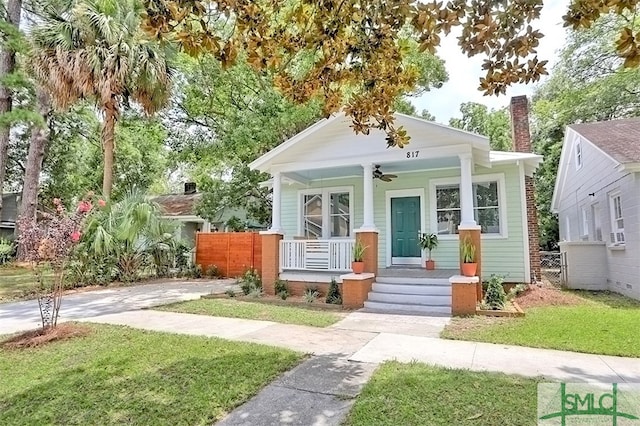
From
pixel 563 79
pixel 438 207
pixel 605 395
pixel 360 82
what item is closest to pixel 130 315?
pixel 360 82

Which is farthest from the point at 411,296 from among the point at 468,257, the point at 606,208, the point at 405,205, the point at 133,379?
the point at 606,208

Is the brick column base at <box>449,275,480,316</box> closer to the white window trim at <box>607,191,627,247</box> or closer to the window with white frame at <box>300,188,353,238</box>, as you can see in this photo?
the window with white frame at <box>300,188,353,238</box>

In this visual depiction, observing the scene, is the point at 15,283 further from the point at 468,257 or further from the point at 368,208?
the point at 468,257

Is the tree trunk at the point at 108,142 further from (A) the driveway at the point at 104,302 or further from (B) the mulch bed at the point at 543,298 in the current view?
(B) the mulch bed at the point at 543,298

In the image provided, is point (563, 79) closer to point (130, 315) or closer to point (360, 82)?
point (360, 82)

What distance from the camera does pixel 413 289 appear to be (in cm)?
905

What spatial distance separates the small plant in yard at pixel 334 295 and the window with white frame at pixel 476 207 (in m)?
3.85

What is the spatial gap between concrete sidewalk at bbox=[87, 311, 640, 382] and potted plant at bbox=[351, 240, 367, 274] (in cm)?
148

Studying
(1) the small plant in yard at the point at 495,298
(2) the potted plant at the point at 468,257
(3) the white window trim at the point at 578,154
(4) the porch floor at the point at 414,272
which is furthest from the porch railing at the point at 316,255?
(3) the white window trim at the point at 578,154

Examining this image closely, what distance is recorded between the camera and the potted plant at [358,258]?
9242mm

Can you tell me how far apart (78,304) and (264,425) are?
795 centimetres

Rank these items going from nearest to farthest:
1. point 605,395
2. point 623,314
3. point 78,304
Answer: point 605,395 → point 623,314 → point 78,304

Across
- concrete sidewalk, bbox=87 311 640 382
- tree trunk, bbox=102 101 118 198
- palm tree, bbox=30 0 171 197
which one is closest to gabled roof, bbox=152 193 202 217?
tree trunk, bbox=102 101 118 198

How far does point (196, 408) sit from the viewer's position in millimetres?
3500
